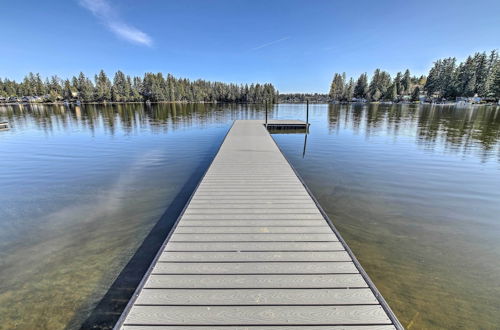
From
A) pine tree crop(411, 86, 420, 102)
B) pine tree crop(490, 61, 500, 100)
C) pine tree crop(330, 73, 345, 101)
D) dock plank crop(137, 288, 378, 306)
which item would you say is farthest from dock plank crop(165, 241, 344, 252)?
pine tree crop(330, 73, 345, 101)

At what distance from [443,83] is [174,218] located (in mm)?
102255

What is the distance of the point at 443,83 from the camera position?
7562cm

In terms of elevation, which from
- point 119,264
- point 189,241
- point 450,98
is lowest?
point 119,264

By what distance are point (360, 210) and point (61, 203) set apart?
9609 mm

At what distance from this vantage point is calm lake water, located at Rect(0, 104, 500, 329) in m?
3.72

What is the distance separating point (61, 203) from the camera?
7164mm

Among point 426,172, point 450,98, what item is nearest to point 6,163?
point 426,172

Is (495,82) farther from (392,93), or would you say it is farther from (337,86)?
(337,86)

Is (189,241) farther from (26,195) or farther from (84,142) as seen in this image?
(84,142)

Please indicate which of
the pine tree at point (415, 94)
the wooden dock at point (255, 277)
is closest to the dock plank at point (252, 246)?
the wooden dock at point (255, 277)

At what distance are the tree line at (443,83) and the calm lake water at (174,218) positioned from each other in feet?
260

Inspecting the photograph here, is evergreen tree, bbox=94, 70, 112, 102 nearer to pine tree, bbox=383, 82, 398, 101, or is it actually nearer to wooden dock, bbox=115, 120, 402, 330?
wooden dock, bbox=115, 120, 402, 330

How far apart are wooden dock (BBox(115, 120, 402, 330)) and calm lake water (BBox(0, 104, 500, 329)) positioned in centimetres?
133

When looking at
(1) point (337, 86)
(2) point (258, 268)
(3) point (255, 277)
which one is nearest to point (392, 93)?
(1) point (337, 86)
